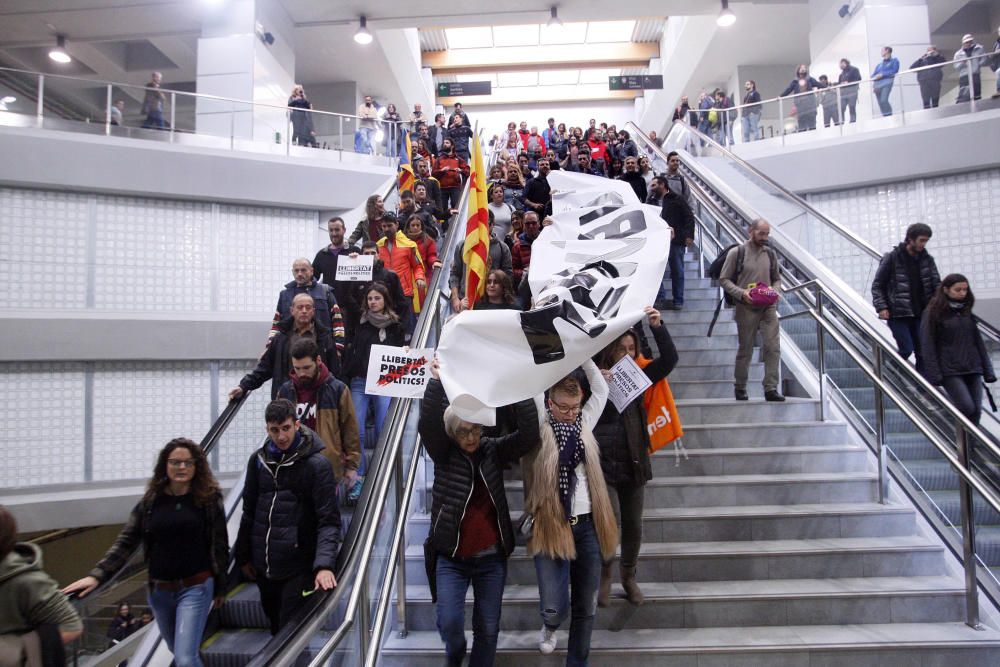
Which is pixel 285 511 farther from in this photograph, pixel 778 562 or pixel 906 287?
pixel 906 287

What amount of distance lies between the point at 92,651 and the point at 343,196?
412 inches

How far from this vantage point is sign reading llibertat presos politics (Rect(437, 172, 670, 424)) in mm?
3449

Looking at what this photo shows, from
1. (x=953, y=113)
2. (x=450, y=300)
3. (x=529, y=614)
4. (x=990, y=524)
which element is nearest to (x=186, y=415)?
(x=450, y=300)

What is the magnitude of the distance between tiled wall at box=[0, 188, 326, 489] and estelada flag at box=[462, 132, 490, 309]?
7520mm

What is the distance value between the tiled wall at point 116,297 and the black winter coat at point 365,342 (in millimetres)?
7385

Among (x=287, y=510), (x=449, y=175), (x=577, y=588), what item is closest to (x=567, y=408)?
(x=577, y=588)

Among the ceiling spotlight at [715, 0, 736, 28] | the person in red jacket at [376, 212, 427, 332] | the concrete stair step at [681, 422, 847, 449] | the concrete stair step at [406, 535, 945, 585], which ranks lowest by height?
the concrete stair step at [406, 535, 945, 585]

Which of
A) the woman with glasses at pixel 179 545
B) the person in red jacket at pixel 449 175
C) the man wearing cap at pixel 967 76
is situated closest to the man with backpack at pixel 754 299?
the woman with glasses at pixel 179 545

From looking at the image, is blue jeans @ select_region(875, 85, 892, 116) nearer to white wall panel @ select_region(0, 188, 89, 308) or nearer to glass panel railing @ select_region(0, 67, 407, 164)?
glass panel railing @ select_region(0, 67, 407, 164)

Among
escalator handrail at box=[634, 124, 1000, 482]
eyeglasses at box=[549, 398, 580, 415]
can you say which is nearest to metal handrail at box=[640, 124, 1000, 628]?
escalator handrail at box=[634, 124, 1000, 482]

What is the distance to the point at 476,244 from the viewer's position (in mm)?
5973

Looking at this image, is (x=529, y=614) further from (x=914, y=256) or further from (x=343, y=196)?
(x=343, y=196)

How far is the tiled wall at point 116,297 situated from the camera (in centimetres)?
A: 1109

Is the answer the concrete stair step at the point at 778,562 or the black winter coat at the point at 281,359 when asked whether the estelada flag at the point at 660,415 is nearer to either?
the concrete stair step at the point at 778,562
